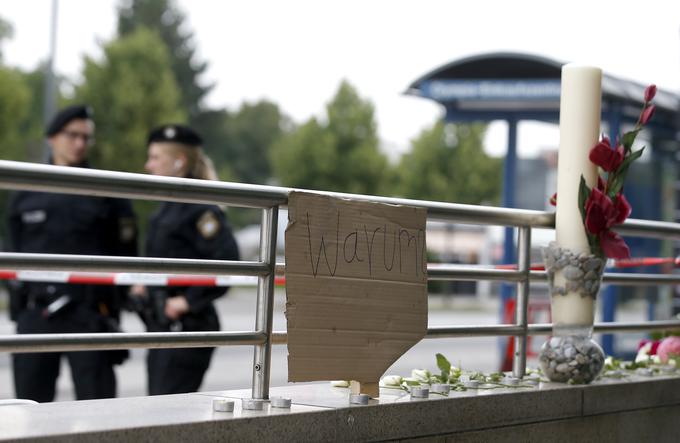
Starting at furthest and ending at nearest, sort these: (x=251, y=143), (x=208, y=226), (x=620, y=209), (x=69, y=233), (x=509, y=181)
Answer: (x=251, y=143) < (x=509, y=181) < (x=69, y=233) < (x=208, y=226) < (x=620, y=209)

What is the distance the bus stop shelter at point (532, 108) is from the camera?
12.2m

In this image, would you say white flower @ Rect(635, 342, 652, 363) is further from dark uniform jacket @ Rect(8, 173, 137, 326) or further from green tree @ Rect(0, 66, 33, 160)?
green tree @ Rect(0, 66, 33, 160)

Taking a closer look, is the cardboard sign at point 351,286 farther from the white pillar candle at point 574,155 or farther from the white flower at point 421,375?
the white pillar candle at point 574,155

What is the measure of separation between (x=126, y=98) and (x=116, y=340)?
143 feet

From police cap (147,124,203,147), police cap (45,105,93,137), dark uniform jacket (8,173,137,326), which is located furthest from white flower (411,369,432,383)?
police cap (45,105,93,137)

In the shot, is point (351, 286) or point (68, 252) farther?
point (68, 252)

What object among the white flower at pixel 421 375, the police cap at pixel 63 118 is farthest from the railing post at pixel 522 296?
the police cap at pixel 63 118

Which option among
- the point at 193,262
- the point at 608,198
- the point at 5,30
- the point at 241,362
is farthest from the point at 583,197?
the point at 5,30

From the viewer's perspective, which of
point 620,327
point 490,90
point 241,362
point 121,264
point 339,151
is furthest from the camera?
point 339,151

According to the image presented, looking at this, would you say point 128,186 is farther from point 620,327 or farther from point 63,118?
point 63,118

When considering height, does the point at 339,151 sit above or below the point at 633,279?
above

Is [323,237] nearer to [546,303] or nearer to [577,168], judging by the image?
[577,168]

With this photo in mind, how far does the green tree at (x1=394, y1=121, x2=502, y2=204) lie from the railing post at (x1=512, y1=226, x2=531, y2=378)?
48.1m

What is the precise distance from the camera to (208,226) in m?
6.52
